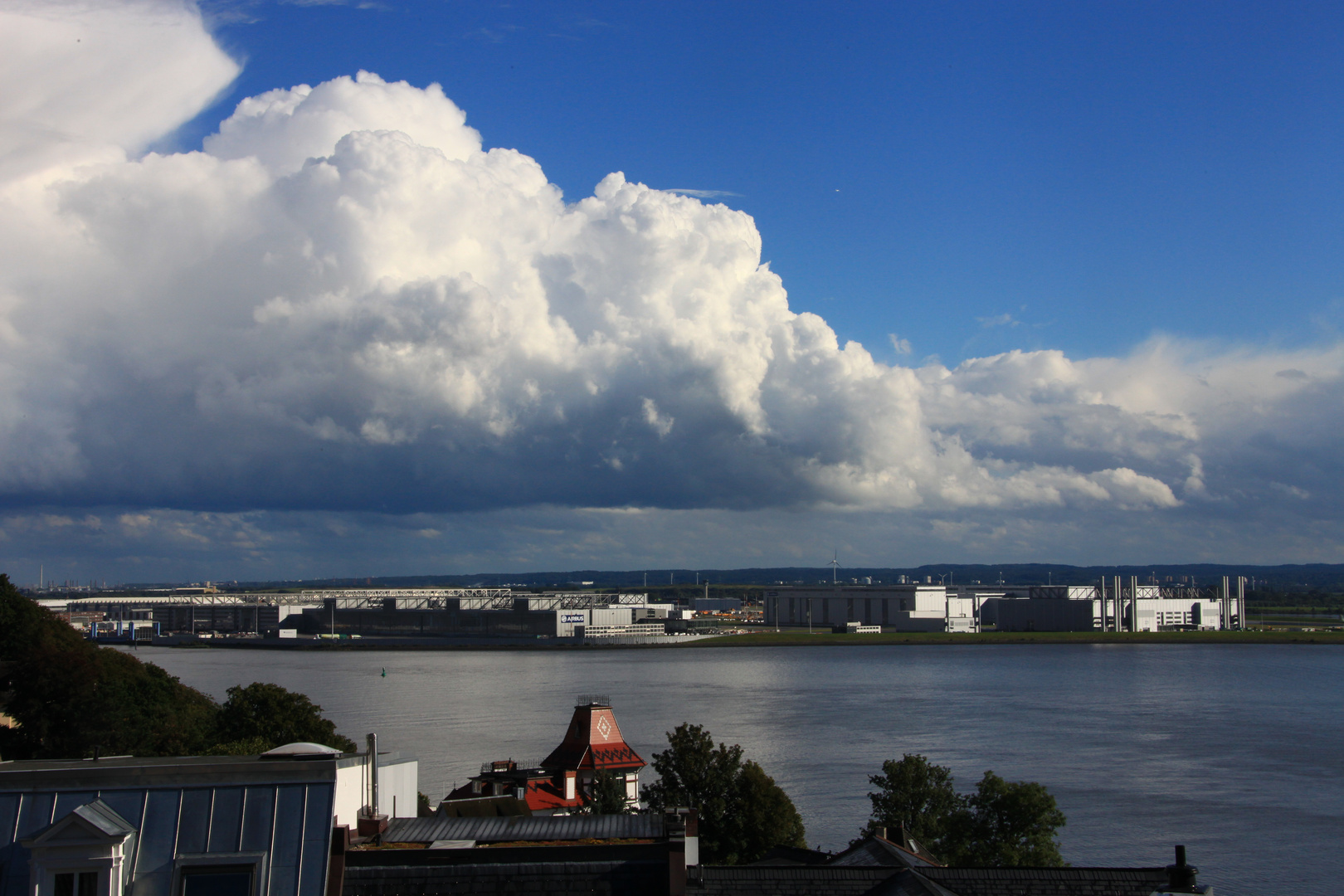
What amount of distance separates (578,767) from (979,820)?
29.0 ft

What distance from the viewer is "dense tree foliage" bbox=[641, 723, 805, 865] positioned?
1986 centimetres

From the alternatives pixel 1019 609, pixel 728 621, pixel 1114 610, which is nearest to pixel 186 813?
pixel 1114 610

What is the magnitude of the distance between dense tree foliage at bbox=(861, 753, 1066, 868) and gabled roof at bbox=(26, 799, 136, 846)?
14.0m

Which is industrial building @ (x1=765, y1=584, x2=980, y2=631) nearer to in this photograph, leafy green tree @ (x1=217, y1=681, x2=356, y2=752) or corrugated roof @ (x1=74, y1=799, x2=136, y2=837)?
leafy green tree @ (x1=217, y1=681, x2=356, y2=752)

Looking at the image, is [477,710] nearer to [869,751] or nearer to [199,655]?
[869,751]

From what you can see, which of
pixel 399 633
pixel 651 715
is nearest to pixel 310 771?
pixel 651 715

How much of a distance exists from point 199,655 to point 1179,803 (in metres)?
98.5

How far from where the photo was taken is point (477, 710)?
170 ft

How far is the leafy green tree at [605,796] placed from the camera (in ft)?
66.5

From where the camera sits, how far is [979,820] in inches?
768

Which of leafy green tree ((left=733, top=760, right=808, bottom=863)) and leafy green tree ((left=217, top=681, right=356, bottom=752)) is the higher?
leafy green tree ((left=217, top=681, right=356, bottom=752))

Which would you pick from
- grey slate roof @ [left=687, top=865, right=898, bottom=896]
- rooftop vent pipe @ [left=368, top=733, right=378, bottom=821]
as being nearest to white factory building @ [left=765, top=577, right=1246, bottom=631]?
rooftop vent pipe @ [left=368, top=733, right=378, bottom=821]

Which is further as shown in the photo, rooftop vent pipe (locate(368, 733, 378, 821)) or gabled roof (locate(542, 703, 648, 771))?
gabled roof (locate(542, 703, 648, 771))

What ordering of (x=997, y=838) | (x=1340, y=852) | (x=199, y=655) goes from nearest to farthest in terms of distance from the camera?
(x=997, y=838) < (x=1340, y=852) < (x=199, y=655)
